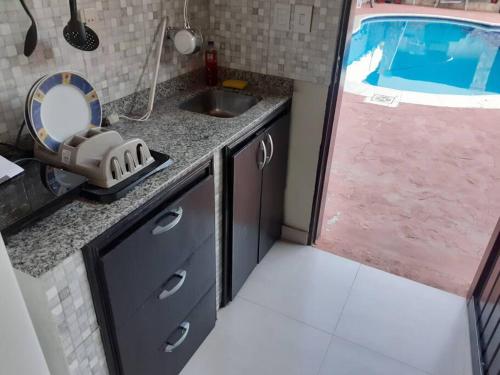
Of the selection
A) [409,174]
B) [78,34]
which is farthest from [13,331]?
[409,174]

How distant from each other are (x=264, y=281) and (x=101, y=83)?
3.81 ft

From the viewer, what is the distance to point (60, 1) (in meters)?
1.25

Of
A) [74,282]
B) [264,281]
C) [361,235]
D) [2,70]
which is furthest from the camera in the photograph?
[361,235]

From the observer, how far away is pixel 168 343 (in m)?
1.36

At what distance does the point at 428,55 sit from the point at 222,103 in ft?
21.7

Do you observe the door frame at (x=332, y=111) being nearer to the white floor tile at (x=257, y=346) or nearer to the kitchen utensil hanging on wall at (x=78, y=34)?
the white floor tile at (x=257, y=346)

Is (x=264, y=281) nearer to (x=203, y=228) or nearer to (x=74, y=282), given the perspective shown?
(x=203, y=228)

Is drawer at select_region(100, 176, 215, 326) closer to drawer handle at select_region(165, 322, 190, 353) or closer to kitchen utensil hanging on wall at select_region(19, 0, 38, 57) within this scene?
drawer handle at select_region(165, 322, 190, 353)

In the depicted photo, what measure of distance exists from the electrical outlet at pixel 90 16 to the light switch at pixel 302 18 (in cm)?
83

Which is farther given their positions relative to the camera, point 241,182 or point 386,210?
point 386,210

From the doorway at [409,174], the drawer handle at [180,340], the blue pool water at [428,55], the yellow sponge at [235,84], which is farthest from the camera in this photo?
the blue pool water at [428,55]

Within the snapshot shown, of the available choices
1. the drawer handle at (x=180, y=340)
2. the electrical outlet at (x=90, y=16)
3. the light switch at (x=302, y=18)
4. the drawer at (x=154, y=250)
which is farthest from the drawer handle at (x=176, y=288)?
the light switch at (x=302, y=18)

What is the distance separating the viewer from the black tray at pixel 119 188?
3.42 feet

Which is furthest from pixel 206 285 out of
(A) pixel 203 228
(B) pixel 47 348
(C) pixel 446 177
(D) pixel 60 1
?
(C) pixel 446 177
